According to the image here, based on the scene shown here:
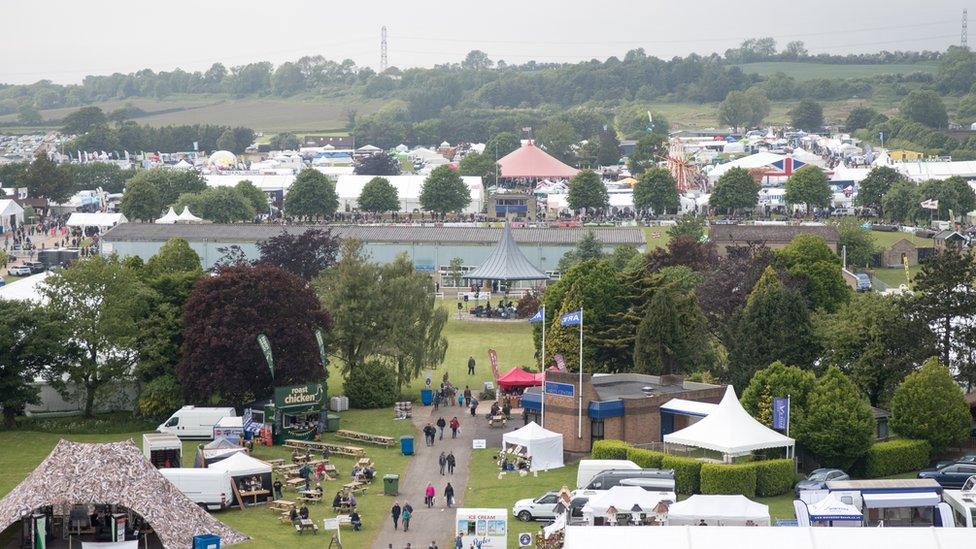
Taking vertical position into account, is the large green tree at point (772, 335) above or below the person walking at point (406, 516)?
above

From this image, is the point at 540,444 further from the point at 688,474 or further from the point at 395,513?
the point at 395,513

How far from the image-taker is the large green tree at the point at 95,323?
43.4 meters

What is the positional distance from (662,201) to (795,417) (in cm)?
6666

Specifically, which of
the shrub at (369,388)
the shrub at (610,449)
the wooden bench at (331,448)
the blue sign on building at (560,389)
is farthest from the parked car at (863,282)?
the wooden bench at (331,448)

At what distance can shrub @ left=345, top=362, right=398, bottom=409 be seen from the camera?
46281 mm

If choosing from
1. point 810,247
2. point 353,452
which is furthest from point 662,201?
point 353,452

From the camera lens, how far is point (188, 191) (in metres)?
110

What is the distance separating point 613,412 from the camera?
39.3 meters

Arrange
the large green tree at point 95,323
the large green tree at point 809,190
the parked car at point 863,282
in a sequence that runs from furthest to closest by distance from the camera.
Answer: the large green tree at point 809,190 → the parked car at point 863,282 → the large green tree at point 95,323

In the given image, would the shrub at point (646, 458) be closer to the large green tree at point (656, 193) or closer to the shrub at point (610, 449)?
the shrub at point (610, 449)

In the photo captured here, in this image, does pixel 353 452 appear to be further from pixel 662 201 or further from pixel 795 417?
pixel 662 201

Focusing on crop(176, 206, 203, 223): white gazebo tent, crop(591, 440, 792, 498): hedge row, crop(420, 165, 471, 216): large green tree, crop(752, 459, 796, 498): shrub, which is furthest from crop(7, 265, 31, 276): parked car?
crop(752, 459, 796, 498): shrub

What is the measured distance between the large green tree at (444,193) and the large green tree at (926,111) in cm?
9750

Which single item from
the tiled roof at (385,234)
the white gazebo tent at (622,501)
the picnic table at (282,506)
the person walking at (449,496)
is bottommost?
the person walking at (449,496)
